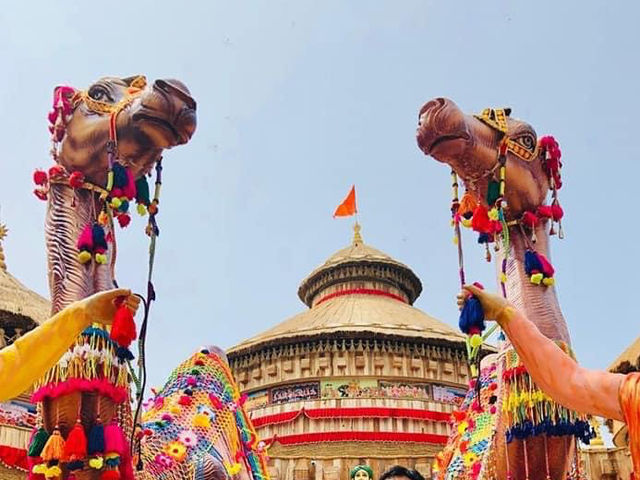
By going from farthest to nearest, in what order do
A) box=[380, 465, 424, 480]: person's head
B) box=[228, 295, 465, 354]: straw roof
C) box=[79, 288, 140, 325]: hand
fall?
box=[228, 295, 465, 354]: straw roof
box=[380, 465, 424, 480]: person's head
box=[79, 288, 140, 325]: hand

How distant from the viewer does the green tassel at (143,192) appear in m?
4.73

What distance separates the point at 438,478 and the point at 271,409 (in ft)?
44.6

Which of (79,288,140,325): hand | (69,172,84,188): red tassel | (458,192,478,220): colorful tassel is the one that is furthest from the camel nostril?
(458,192,478,220): colorful tassel

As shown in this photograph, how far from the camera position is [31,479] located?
3977mm

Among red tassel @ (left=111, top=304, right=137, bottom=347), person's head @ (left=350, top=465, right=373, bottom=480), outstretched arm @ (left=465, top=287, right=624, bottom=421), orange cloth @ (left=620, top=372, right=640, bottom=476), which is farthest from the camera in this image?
person's head @ (left=350, top=465, right=373, bottom=480)

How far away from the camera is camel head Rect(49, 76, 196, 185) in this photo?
4461mm

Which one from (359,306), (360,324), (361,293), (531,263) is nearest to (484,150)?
(531,263)

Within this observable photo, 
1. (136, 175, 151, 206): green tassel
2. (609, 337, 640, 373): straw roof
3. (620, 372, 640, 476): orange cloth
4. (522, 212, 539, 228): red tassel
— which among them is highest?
(609, 337, 640, 373): straw roof

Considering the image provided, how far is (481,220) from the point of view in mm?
4820

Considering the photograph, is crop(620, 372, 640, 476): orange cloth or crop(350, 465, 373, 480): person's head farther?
crop(350, 465, 373, 480): person's head

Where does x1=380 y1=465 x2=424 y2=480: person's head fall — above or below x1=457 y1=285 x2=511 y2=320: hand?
below

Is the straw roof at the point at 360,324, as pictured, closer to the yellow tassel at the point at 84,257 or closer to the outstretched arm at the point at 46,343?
the yellow tassel at the point at 84,257

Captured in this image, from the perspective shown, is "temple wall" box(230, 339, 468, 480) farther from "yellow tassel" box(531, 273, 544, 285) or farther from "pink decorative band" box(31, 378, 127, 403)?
"pink decorative band" box(31, 378, 127, 403)

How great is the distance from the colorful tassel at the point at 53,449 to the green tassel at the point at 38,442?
9 cm
